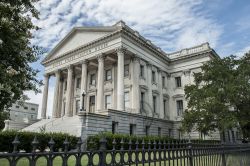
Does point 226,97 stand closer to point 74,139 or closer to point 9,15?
point 74,139

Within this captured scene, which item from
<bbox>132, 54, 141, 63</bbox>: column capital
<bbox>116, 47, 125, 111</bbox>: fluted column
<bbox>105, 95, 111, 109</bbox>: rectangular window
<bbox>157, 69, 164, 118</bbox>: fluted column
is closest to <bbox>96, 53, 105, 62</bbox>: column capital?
<bbox>116, 47, 125, 111</bbox>: fluted column

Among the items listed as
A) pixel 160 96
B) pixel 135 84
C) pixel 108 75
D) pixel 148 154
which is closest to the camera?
pixel 148 154

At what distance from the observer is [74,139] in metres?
20.2

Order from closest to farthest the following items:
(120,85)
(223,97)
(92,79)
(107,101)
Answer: (223,97), (120,85), (107,101), (92,79)

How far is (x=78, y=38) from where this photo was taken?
36.8m

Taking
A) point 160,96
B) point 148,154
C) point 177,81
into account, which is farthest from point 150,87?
point 148,154

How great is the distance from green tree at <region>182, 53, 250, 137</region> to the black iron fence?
567 inches

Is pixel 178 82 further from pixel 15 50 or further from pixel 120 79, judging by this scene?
pixel 15 50

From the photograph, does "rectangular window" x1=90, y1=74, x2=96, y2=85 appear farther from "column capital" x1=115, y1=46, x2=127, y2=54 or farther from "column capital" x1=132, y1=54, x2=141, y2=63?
"column capital" x1=115, y1=46, x2=127, y2=54

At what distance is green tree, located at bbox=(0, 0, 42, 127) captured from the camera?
8.21m

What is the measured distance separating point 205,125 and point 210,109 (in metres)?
2.21

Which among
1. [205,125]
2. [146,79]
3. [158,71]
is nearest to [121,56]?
[146,79]

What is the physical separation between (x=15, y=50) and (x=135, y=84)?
78.1 ft

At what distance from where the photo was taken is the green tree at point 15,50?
8.21 metres
